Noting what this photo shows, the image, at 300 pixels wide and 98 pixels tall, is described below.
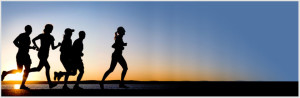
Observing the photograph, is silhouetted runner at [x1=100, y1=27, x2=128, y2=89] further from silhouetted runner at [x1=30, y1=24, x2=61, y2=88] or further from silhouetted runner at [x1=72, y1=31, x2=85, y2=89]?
silhouetted runner at [x1=30, y1=24, x2=61, y2=88]

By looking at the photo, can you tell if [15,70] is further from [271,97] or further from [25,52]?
[271,97]

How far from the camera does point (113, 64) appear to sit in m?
11.0

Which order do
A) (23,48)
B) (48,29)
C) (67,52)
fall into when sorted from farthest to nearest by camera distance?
(48,29), (67,52), (23,48)

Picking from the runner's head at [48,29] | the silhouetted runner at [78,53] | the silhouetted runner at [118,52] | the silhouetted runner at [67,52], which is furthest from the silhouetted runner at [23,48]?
the silhouetted runner at [118,52]

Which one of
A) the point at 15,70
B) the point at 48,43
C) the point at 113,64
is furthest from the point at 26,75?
the point at 113,64

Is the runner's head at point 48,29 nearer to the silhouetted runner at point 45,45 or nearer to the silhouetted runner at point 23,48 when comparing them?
the silhouetted runner at point 45,45

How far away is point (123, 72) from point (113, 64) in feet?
1.72

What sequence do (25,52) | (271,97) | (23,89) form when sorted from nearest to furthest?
(271,97) < (25,52) < (23,89)

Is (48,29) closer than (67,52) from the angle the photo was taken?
No

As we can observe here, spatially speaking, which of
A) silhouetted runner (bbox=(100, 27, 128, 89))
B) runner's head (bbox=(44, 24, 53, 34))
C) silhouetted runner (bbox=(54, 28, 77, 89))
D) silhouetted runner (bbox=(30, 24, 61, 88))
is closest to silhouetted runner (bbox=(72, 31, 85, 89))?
silhouetted runner (bbox=(54, 28, 77, 89))

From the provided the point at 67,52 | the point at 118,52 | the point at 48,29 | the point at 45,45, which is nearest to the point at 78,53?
the point at 67,52

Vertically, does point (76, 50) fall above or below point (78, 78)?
above

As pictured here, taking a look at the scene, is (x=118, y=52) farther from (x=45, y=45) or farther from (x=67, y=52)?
(x=45, y=45)

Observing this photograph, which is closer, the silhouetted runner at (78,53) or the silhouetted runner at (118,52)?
the silhouetted runner at (78,53)
